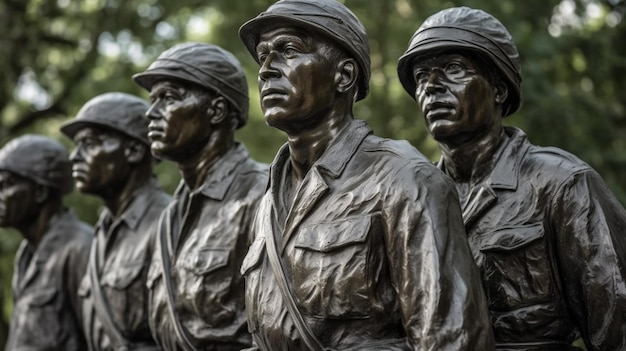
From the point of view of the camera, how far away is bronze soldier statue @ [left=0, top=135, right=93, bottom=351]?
30.5 ft

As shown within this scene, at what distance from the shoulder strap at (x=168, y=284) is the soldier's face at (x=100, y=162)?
44.8 inches

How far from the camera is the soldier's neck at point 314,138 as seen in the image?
522 cm

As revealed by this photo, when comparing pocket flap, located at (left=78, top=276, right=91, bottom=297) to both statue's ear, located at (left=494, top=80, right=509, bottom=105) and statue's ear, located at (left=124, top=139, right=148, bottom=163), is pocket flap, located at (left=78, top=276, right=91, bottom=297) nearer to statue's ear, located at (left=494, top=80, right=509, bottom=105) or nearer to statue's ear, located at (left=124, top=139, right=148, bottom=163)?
statue's ear, located at (left=124, top=139, right=148, bottom=163)

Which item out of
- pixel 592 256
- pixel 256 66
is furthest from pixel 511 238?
pixel 256 66

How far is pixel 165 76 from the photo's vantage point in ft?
24.0

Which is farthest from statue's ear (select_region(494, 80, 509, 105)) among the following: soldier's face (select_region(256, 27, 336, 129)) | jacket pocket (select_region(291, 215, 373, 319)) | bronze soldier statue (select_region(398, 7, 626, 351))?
jacket pocket (select_region(291, 215, 373, 319))

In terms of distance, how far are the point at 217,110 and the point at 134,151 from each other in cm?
149

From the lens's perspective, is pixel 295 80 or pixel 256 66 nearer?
pixel 295 80

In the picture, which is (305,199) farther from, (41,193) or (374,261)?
(41,193)

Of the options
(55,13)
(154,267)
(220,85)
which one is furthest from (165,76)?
(55,13)

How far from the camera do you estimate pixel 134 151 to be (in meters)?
8.66

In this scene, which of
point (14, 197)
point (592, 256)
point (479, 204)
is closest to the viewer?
point (592, 256)

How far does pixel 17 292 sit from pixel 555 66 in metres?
6.41

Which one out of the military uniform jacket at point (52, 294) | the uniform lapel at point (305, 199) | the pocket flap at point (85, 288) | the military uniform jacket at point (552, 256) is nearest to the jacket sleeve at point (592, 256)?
the military uniform jacket at point (552, 256)
